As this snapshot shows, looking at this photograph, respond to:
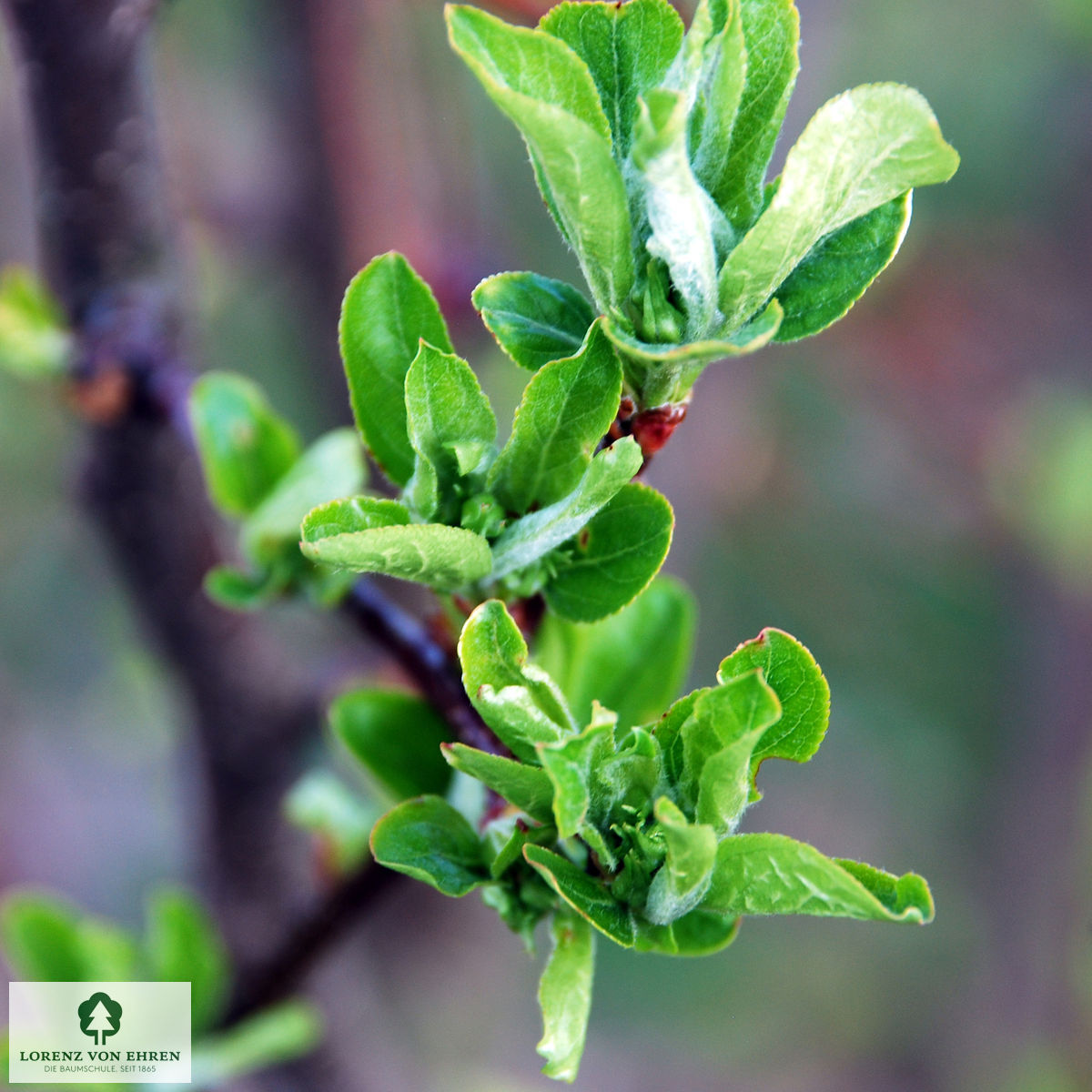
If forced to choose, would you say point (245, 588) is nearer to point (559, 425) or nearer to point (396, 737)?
point (396, 737)

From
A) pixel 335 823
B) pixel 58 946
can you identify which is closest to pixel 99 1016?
pixel 58 946

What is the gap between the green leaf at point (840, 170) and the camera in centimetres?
23

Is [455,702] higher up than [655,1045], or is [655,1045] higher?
[455,702]

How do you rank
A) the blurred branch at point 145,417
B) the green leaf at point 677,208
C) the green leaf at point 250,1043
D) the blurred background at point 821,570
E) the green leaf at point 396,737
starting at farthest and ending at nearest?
the blurred background at point 821,570 < the green leaf at point 250,1043 < the blurred branch at point 145,417 < the green leaf at point 396,737 < the green leaf at point 677,208

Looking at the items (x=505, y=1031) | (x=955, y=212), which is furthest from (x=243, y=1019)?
(x=955, y=212)

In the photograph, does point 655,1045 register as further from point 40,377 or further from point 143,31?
point 143,31

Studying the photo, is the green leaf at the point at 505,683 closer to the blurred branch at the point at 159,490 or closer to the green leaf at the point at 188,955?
the blurred branch at the point at 159,490

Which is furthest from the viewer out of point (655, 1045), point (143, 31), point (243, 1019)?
point (655, 1045)

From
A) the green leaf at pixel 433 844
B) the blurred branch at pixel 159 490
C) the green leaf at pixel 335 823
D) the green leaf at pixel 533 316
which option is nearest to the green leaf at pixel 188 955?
the blurred branch at pixel 159 490

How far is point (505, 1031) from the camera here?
192 centimetres

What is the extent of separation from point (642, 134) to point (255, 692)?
0.55 metres

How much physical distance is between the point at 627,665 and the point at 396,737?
10 cm

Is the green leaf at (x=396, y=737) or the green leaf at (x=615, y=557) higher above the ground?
the green leaf at (x=615, y=557)

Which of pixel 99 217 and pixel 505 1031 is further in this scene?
pixel 505 1031
